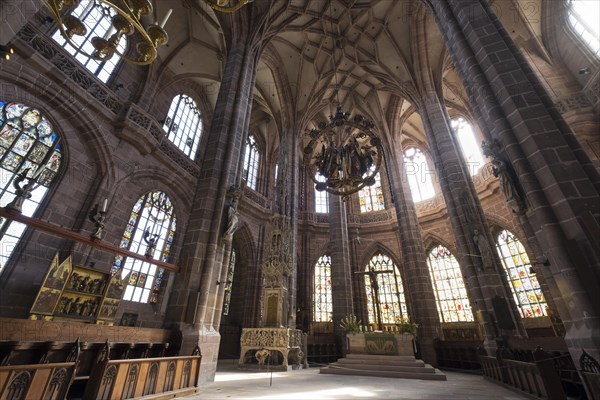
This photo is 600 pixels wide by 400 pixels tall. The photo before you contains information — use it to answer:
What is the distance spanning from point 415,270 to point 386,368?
5.88 metres

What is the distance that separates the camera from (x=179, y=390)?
14.8 ft

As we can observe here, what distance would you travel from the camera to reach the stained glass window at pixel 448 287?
15.3 meters

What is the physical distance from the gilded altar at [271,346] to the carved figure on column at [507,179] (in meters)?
7.67

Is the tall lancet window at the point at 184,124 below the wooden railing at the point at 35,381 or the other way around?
the other way around

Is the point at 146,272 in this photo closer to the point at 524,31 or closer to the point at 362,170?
the point at 362,170

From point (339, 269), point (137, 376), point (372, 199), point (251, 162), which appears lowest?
point (137, 376)

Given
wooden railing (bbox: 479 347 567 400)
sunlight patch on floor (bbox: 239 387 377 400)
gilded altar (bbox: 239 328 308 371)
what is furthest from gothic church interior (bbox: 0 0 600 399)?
sunlight patch on floor (bbox: 239 387 377 400)

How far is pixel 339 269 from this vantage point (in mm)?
14078

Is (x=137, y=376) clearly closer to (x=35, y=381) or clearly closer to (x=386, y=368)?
(x=35, y=381)

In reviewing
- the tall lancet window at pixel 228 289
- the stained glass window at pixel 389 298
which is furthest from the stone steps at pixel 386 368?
the tall lancet window at pixel 228 289

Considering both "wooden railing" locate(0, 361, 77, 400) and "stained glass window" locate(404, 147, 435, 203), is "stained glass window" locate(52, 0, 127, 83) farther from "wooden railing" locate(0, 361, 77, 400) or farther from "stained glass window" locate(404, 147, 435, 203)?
"stained glass window" locate(404, 147, 435, 203)

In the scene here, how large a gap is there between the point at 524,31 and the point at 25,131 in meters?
21.0

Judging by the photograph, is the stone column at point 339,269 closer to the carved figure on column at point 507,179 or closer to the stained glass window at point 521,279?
the carved figure on column at point 507,179

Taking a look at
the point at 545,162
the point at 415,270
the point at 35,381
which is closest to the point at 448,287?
the point at 415,270
